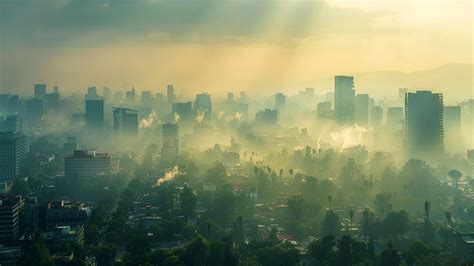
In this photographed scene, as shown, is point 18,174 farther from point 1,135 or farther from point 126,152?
point 126,152

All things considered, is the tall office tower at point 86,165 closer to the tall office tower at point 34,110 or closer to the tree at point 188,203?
the tree at point 188,203

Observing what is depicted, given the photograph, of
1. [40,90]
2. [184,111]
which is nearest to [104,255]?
[184,111]

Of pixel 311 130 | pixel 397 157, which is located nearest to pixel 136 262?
pixel 397 157

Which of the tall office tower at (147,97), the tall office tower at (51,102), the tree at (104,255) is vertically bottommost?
the tree at (104,255)

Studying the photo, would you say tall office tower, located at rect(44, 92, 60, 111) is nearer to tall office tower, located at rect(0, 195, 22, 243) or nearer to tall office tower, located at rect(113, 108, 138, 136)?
tall office tower, located at rect(113, 108, 138, 136)

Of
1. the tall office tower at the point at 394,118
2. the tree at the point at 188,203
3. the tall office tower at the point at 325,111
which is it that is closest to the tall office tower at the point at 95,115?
the tall office tower at the point at 325,111
